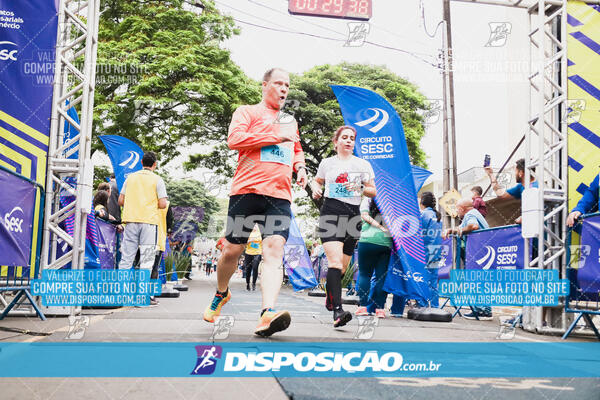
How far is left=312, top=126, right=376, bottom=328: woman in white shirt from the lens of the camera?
471cm

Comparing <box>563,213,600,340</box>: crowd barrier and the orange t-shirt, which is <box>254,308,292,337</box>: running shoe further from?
<box>563,213,600,340</box>: crowd barrier

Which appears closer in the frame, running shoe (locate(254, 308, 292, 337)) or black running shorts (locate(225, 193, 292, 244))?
running shoe (locate(254, 308, 292, 337))

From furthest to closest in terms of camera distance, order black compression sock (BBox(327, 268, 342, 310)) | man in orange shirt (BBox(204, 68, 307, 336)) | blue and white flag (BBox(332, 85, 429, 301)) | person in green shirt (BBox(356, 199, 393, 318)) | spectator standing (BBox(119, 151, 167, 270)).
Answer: spectator standing (BBox(119, 151, 167, 270)), blue and white flag (BBox(332, 85, 429, 301)), person in green shirt (BBox(356, 199, 393, 318)), black compression sock (BBox(327, 268, 342, 310)), man in orange shirt (BBox(204, 68, 307, 336))

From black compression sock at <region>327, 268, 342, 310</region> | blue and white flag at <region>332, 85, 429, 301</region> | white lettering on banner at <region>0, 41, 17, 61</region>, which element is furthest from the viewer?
blue and white flag at <region>332, 85, 429, 301</region>

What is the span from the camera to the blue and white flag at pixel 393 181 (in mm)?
6371

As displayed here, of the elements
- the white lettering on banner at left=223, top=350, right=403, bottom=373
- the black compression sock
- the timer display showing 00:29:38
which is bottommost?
the white lettering on banner at left=223, top=350, right=403, bottom=373

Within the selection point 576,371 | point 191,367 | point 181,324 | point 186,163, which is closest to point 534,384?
point 576,371

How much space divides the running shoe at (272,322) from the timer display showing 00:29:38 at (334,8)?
727cm

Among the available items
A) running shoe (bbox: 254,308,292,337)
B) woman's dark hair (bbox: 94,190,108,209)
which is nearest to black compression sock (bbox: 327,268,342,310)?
running shoe (bbox: 254,308,292,337)

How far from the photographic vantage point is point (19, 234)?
4641mm

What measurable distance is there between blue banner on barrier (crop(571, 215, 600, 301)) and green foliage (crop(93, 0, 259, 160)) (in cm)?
1257

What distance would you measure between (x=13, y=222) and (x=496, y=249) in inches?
208

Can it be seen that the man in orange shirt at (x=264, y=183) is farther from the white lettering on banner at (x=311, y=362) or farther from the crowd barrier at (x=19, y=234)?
the crowd barrier at (x=19, y=234)

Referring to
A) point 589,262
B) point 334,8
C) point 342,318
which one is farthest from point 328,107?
point 342,318
